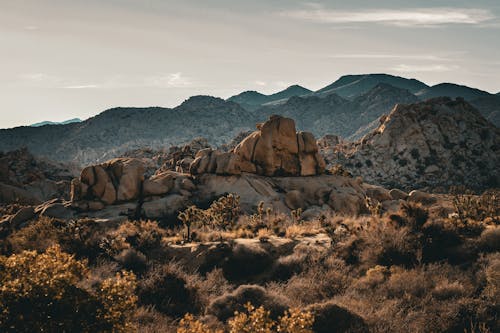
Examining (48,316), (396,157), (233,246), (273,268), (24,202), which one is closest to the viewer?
(48,316)

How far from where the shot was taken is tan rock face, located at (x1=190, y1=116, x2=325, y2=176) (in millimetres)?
38625

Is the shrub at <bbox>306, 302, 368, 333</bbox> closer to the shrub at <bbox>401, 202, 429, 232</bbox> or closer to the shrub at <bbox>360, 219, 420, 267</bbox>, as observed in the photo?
the shrub at <bbox>360, 219, 420, 267</bbox>

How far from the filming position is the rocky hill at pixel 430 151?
69.8m

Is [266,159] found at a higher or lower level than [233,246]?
higher

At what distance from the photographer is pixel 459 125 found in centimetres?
7594

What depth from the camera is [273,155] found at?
39.5 meters

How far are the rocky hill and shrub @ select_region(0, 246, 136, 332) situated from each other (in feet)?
215

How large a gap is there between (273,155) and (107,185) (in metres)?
14.6

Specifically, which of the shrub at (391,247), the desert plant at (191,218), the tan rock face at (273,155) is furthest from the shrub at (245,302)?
the tan rock face at (273,155)

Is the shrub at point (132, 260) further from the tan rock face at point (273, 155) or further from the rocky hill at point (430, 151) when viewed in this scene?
the rocky hill at point (430, 151)

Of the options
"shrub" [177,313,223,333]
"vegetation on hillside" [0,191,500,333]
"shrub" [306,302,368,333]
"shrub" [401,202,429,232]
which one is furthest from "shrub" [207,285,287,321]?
"shrub" [401,202,429,232]

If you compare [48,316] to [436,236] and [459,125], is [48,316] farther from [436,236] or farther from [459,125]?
[459,125]

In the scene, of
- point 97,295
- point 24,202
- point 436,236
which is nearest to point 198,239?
point 436,236

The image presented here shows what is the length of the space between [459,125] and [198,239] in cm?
6791
